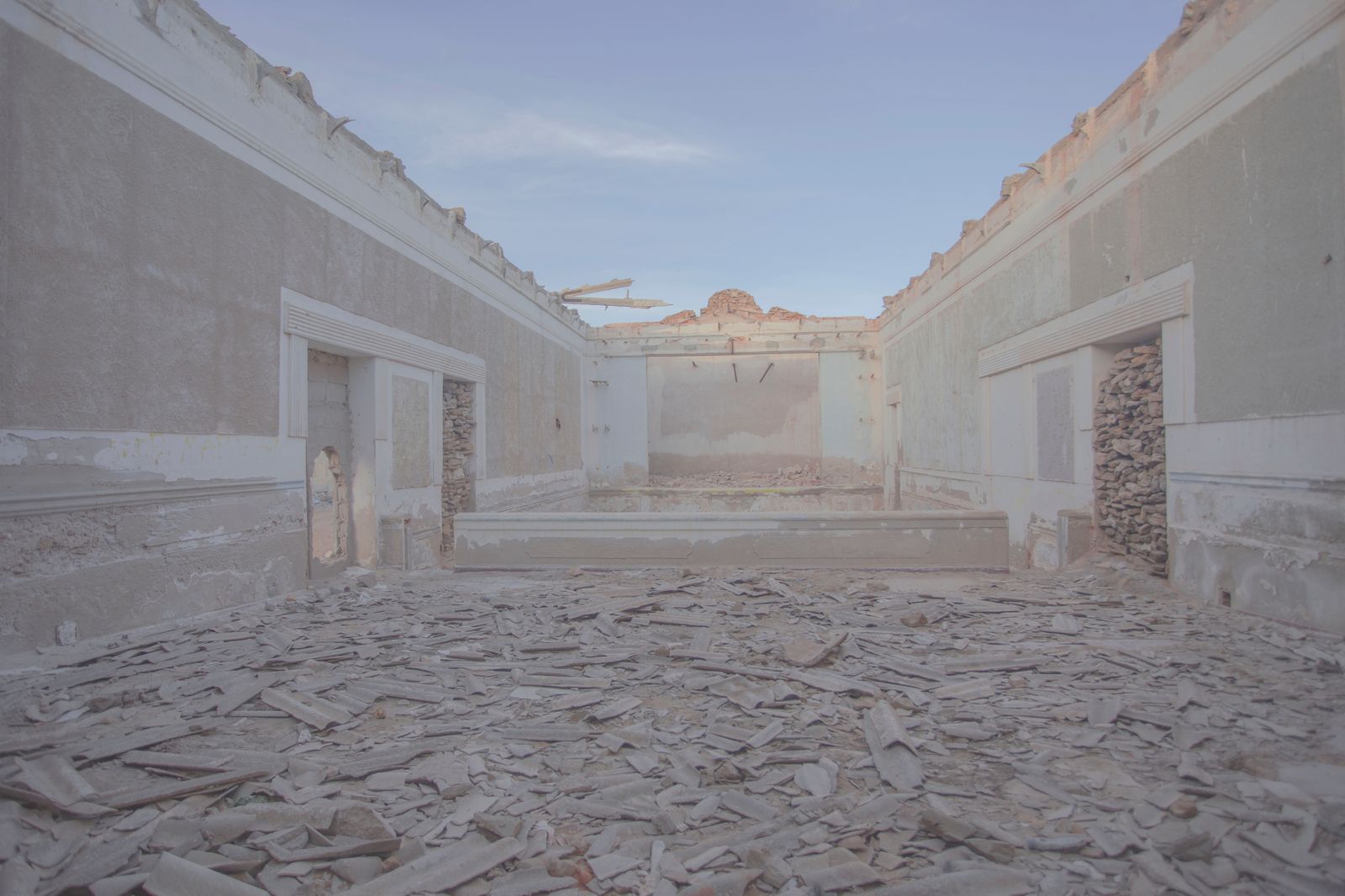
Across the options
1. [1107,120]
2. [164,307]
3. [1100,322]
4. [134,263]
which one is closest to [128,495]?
[164,307]

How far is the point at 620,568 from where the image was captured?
28.3 ft

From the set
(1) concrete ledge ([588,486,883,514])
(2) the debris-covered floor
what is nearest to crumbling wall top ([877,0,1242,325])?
(2) the debris-covered floor

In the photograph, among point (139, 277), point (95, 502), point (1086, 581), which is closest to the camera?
point (95, 502)

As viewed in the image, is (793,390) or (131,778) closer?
(131,778)

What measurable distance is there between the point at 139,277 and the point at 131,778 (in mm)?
4338

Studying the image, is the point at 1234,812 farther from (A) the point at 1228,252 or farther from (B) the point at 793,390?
(B) the point at 793,390

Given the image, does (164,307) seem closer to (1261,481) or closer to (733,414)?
(1261,481)

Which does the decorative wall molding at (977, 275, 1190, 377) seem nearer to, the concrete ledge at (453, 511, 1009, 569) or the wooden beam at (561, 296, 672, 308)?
the concrete ledge at (453, 511, 1009, 569)

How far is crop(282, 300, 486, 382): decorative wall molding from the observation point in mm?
7957

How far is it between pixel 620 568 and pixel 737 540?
4.93ft

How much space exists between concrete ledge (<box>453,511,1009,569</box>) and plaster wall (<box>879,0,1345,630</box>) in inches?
73.7

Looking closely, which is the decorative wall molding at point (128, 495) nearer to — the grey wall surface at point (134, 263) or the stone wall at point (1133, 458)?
the grey wall surface at point (134, 263)

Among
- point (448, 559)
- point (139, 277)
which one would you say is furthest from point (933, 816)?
point (448, 559)

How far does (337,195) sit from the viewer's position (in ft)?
28.4
